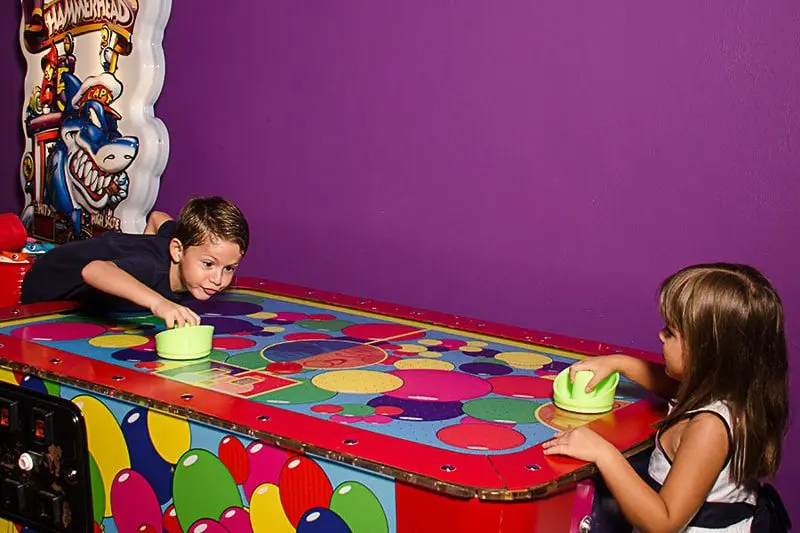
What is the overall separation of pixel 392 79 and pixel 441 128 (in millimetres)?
159

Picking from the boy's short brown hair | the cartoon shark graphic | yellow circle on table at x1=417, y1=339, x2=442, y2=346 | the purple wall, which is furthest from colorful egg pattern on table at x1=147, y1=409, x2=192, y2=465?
the cartoon shark graphic

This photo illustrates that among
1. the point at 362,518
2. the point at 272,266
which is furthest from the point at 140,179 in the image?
the point at 362,518

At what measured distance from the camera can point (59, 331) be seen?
5.83 ft

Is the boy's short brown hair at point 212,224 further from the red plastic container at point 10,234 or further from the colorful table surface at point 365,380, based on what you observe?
the red plastic container at point 10,234

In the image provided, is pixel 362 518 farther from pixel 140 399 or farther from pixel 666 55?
pixel 666 55

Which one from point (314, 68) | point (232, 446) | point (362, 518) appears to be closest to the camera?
point (362, 518)

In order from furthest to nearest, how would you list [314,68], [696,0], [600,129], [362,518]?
[314,68]
[600,129]
[696,0]
[362,518]

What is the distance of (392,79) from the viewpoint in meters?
2.21

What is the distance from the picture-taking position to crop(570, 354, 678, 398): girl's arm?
1558 millimetres

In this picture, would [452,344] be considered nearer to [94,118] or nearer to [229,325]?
[229,325]

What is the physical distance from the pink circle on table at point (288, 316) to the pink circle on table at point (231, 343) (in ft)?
0.58

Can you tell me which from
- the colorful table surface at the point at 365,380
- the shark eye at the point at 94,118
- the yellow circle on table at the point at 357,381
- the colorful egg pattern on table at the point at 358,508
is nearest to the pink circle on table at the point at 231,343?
the colorful table surface at the point at 365,380

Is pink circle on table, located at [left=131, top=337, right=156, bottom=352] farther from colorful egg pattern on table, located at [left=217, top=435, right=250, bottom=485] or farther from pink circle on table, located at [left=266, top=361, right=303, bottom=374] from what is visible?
colorful egg pattern on table, located at [left=217, top=435, right=250, bottom=485]

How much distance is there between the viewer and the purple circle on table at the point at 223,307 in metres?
1.99
